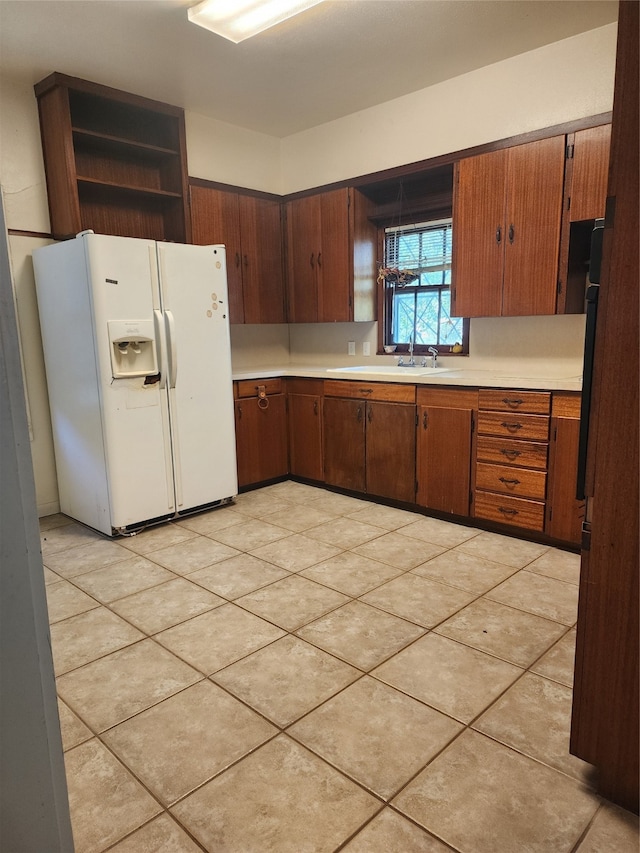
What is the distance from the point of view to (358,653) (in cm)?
214

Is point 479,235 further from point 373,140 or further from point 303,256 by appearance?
point 303,256

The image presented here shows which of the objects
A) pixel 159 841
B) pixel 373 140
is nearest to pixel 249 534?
pixel 159 841

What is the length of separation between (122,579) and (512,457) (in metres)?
2.23

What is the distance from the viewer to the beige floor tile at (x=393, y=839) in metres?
1.33

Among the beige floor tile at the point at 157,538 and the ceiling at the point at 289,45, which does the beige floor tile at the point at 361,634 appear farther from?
the ceiling at the point at 289,45

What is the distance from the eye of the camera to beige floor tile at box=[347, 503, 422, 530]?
11.7 feet

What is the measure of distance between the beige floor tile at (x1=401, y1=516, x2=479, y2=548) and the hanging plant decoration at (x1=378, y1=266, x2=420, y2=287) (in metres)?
1.80

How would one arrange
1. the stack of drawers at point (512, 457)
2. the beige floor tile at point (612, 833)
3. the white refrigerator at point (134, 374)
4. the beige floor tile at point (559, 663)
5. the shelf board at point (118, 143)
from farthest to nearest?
1. the shelf board at point (118, 143)
2. the white refrigerator at point (134, 374)
3. the stack of drawers at point (512, 457)
4. the beige floor tile at point (559, 663)
5. the beige floor tile at point (612, 833)

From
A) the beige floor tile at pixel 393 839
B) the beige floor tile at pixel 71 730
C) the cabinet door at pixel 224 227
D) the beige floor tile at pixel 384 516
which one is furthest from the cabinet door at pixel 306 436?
the beige floor tile at pixel 393 839

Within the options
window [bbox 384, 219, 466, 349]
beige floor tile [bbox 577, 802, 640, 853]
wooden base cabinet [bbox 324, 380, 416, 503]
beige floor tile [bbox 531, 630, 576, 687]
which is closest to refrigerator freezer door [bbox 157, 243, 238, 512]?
wooden base cabinet [bbox 324, 380, 416, 503]

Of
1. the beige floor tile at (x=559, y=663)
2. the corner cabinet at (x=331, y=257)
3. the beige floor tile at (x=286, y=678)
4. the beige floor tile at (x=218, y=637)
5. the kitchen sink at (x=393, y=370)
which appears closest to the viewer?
the beige floor tile at (x=286, y=678)

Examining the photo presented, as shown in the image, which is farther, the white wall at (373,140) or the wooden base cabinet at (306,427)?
the wooden base cabinet at (306,427)

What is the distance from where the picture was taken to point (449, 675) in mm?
1993

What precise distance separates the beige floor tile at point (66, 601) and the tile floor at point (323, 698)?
1cm
